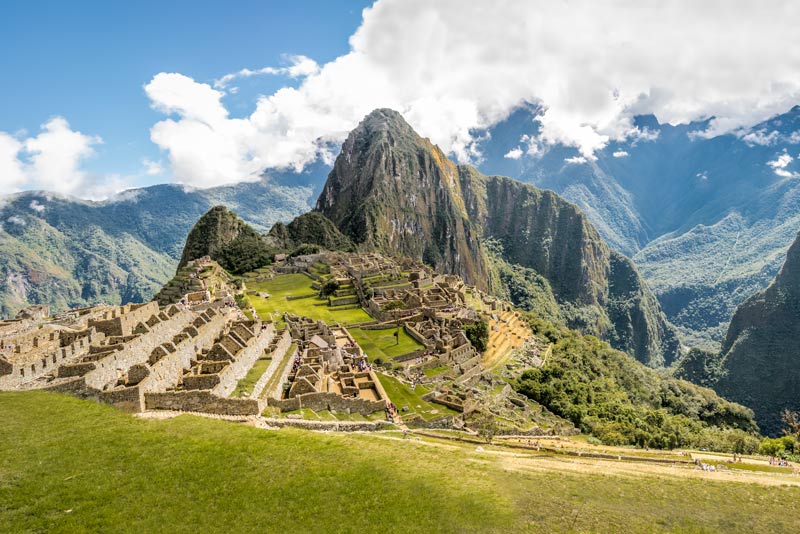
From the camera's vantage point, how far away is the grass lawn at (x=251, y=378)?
2750cm

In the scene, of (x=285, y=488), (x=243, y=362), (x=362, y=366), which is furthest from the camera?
(x=362, y=366)

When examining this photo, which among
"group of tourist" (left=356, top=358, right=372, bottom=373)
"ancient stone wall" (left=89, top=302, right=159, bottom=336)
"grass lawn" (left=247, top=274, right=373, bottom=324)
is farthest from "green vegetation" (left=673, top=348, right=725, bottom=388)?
"ancient stone wall" (left=89, top=302, right=159, bottom=336)

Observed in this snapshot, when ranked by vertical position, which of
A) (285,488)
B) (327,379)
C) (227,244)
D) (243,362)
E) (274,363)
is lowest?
(285,488)

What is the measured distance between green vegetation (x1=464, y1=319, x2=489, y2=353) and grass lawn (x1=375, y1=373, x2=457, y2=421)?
21.2m

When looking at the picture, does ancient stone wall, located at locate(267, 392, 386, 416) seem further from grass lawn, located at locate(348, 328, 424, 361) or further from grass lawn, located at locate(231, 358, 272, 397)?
grass lawn, located at locate(348, 328, 424, 361)

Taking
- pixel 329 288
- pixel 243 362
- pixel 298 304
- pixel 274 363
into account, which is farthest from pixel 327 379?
pixel 329 288

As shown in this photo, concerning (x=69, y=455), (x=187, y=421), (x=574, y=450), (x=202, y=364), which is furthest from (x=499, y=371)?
(x=69, y=455)

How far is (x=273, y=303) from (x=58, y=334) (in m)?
48.4

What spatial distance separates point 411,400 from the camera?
137 ft

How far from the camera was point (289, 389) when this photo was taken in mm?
31641

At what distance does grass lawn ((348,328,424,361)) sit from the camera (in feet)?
179

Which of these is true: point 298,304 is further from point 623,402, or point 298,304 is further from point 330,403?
point 623,402

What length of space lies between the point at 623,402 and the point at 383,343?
136 feet

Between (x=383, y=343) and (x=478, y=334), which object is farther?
(x=478, y=334)
